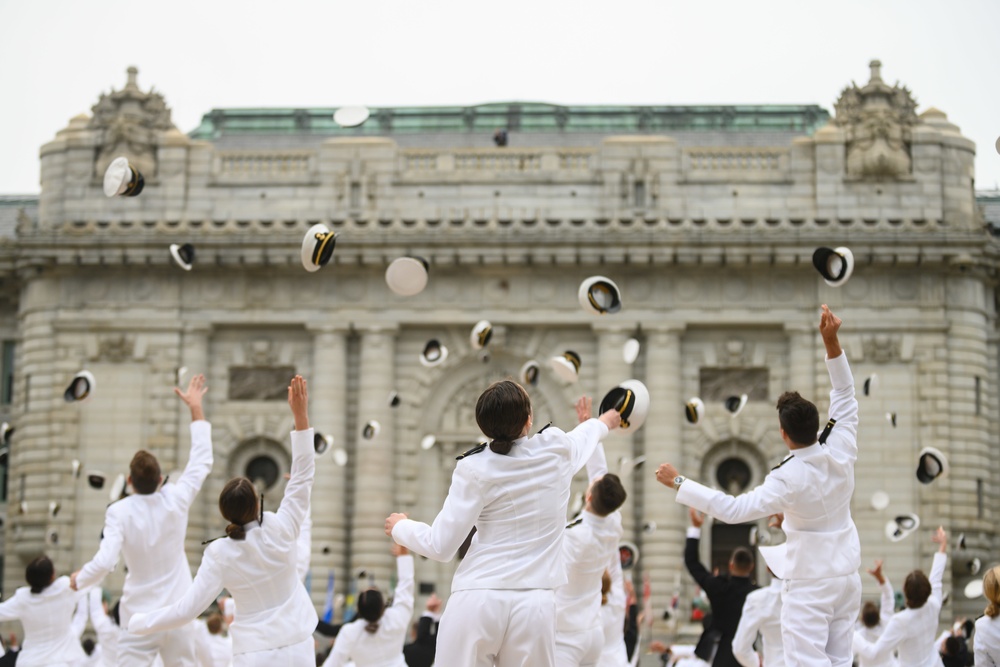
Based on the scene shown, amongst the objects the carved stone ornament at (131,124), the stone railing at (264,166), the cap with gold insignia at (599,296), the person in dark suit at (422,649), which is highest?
the carved stone ornament at (131,124)

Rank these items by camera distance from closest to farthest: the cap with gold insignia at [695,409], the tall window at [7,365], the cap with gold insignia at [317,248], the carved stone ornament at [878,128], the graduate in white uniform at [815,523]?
1. the graduate in white uniform at [815,523]
2. the cap with gold insignia at [317,248]
3. the cap with gold insignia at [695,409]
4. the carved stone ornament at [878,128]
5. the tall window at [7,365]

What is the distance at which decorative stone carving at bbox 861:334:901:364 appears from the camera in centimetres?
4050

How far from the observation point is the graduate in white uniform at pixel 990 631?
1244 cm

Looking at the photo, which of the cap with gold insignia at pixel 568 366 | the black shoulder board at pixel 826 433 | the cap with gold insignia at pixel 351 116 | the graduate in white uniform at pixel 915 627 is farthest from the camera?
the cap with gold insignia at pixel 351 116

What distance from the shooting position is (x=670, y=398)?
40.7 metres

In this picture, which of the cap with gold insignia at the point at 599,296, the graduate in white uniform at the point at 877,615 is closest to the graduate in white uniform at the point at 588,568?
the graduate in white uniform at the point at 877,615

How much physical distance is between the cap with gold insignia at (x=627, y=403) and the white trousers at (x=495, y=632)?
2.30m

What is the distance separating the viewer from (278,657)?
11.2 metres

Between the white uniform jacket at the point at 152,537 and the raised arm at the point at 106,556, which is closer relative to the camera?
the raised arm at the point at 106,556

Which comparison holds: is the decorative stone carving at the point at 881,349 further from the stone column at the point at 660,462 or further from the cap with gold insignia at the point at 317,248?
the cap with gold insignia at the point at 317,248

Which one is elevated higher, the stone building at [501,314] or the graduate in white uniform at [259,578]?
the stone building at [501,314]

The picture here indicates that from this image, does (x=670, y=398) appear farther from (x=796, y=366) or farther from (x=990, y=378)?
(x=990, y=378)

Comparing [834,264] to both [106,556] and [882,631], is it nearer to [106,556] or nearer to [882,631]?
[882,631]

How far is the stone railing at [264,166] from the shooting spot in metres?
43.2
